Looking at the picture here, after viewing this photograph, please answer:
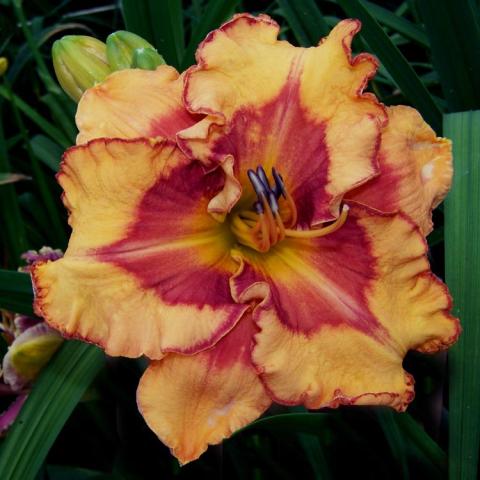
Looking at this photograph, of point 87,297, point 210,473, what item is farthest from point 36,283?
point 210,473

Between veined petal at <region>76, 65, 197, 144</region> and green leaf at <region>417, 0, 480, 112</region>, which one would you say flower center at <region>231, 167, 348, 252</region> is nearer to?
veined petal at <region>76, 65, 197, 144</region>

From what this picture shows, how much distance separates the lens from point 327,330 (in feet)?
2.30

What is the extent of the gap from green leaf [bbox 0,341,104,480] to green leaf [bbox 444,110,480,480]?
371 millimetres

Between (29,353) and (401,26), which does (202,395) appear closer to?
(29,353)

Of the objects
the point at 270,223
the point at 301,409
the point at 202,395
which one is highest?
the point at 270,223

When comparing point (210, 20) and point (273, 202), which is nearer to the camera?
point (273, 202)

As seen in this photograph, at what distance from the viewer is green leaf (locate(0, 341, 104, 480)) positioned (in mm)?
790

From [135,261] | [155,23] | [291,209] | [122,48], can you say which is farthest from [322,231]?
[155,23]

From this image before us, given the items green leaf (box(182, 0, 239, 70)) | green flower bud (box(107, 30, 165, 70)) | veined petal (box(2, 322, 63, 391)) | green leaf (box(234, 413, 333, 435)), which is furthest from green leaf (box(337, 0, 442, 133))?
veined petal (box(2, 322, 63, 391))

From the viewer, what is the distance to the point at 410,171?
0.74 metres

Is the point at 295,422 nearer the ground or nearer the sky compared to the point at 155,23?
nearer the ground

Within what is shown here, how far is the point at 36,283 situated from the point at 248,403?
0.70ft

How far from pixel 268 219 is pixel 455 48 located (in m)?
0.40

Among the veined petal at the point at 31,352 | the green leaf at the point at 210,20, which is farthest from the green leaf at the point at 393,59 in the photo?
the veined petal at the point at 31,352
